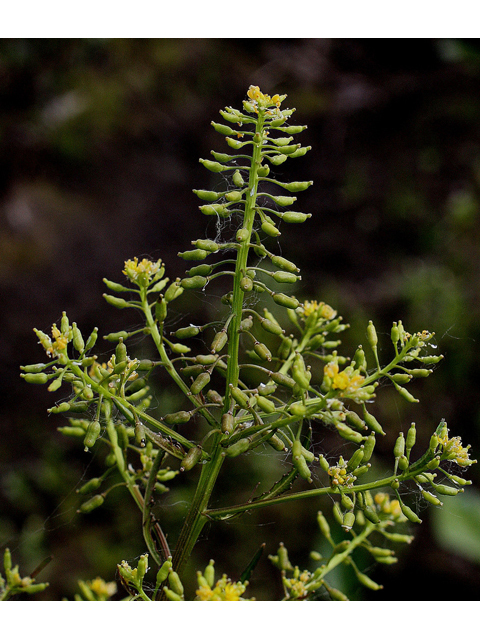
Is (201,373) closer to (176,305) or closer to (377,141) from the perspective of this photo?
(176,305)

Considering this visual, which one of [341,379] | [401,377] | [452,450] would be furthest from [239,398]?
[452,450]

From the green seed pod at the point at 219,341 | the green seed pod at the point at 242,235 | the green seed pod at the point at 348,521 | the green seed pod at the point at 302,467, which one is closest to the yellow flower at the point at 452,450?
the green seed pod at the point at 348,521

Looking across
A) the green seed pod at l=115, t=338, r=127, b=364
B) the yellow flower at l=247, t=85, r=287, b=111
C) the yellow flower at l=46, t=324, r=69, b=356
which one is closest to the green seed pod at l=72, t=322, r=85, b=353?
the yellow flower at l=46, t=324, r=69, b=356

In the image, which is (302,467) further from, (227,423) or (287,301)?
(287,301)

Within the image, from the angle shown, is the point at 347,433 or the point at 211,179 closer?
the point at 347,433

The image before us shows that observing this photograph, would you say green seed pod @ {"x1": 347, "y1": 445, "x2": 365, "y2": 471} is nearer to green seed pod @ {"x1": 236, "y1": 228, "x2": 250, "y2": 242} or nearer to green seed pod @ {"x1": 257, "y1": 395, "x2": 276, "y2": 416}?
green seed pod @ {"x1": 257, "y1": 395, "x2": 276, "y2": 416}
